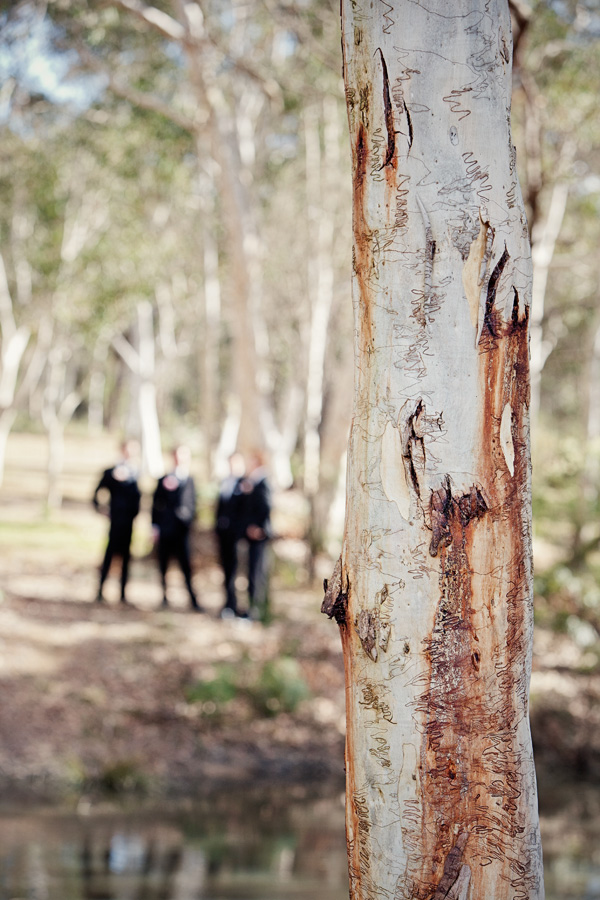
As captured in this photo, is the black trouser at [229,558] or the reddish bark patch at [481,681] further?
the black trouser at [229,558]

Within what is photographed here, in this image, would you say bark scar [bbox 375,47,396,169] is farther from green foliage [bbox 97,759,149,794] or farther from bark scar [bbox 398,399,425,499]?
green foliage [bbox 97,759,149,794]

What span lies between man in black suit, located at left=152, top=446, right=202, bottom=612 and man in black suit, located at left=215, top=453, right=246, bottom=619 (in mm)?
380

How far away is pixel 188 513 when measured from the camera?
11.3m

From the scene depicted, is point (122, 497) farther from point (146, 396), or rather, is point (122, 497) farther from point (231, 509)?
point (146, 396)

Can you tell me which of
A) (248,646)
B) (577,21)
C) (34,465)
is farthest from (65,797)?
(34,465)

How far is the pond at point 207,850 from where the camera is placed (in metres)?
5.73

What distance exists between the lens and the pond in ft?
18.8

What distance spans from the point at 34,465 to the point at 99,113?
16.6 meters

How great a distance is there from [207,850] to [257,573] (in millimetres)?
4880

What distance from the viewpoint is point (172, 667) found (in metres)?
9.89

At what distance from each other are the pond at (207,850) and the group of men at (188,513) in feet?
10.9

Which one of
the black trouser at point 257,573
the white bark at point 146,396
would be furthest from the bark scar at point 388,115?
the white bark at point 146,396

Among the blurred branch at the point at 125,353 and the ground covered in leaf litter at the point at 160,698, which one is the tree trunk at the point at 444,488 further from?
the blurred branch at the point at 125,353

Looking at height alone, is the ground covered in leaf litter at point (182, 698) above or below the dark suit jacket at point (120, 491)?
below
